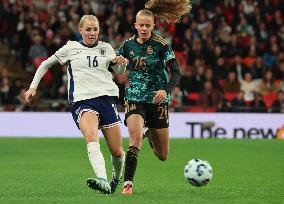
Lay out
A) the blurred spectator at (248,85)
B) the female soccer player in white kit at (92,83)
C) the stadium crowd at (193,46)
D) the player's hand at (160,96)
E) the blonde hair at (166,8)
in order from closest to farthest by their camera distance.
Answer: the female soccer player in white kit at (92,83)
the player's hand at (160,96)
the blonde hair at (166,8)
the stadium crowd at (193,46)
the blurred spectator at (248,85)

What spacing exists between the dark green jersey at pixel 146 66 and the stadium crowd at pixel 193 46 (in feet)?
39.0

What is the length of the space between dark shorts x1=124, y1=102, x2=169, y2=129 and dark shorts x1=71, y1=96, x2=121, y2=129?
48cm

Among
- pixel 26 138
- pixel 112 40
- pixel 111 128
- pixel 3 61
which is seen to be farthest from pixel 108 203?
pixel 3 61

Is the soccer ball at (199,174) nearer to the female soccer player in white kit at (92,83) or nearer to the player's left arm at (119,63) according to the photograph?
the female soccer player in white kit at (92,83)

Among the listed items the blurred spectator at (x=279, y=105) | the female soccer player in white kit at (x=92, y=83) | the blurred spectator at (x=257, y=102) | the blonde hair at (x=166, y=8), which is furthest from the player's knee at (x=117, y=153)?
the blurred spectator at (x=257, y=102)

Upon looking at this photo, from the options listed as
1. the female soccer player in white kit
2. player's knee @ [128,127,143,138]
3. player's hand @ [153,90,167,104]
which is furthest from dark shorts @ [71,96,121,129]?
player's hand @ [153,90,167,104]

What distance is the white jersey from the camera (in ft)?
32.2

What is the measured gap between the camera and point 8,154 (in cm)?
1653

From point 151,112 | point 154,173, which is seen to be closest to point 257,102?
point 154,173

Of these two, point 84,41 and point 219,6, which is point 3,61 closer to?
point 219,6

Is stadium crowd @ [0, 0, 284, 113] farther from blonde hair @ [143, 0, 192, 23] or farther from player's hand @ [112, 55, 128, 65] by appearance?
player's hand @ [112, 55, 128, 65]

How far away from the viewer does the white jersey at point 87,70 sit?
386 inches

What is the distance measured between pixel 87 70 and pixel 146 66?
87 centimetres

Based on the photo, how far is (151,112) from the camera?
10.5 meters
